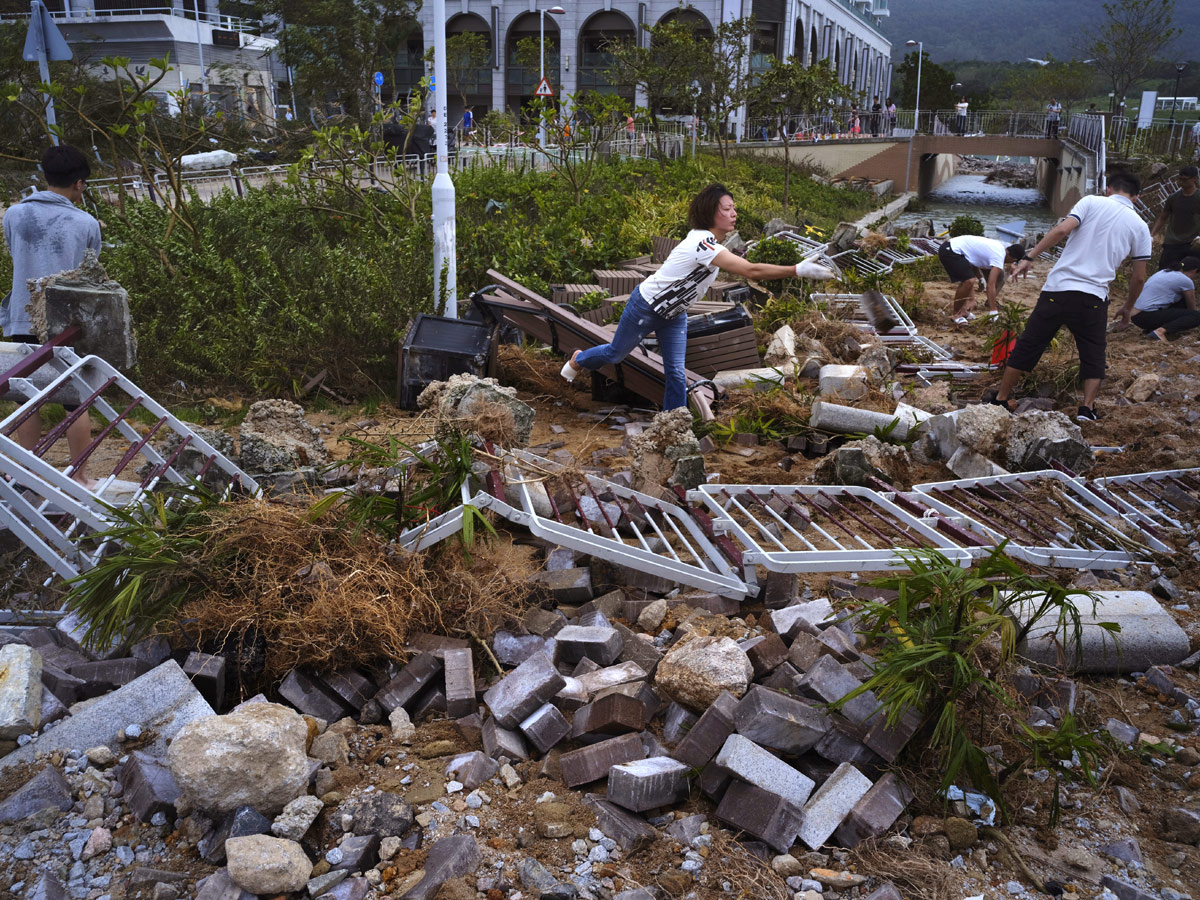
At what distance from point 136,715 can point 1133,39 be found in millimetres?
51415

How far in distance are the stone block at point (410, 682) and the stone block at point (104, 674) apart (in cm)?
89

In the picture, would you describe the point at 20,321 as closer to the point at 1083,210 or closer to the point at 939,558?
the point at 939,558

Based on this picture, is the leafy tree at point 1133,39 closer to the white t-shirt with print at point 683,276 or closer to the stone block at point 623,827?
the white t-shirt with print at point 683,276

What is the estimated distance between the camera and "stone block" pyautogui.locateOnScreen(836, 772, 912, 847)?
2840 millimetres

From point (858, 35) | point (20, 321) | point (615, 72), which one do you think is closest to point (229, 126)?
point (615, 72)

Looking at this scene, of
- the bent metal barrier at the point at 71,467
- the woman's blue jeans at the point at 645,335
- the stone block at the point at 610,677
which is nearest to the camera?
the stone block at the point at 610,677

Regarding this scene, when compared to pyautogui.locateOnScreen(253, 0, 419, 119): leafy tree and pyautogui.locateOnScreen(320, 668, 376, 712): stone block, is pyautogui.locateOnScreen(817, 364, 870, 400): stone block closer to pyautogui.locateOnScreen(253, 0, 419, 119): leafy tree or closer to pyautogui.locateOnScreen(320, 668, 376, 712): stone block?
pyautogui.locateOnScreen(320, 668, 376, 712): stone block

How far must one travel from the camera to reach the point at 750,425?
6.61m

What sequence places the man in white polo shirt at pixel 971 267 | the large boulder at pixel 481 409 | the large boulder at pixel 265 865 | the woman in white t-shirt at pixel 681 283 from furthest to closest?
the man in white polo shirt at pixel 971 267
the woman in white t-shirt at pixel 681 283
the large boulder at pixel 481 409
the large boulder at pixel 265 865

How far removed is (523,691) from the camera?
131 inches

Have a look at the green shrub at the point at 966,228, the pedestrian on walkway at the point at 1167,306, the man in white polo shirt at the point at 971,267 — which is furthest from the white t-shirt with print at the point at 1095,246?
the green shrub at the point at 966,228

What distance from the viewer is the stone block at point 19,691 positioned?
3.17 metres

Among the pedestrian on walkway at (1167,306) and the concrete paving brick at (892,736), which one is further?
the pedestrian on walkway at (1167,306)

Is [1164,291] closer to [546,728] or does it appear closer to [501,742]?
[546,728]
